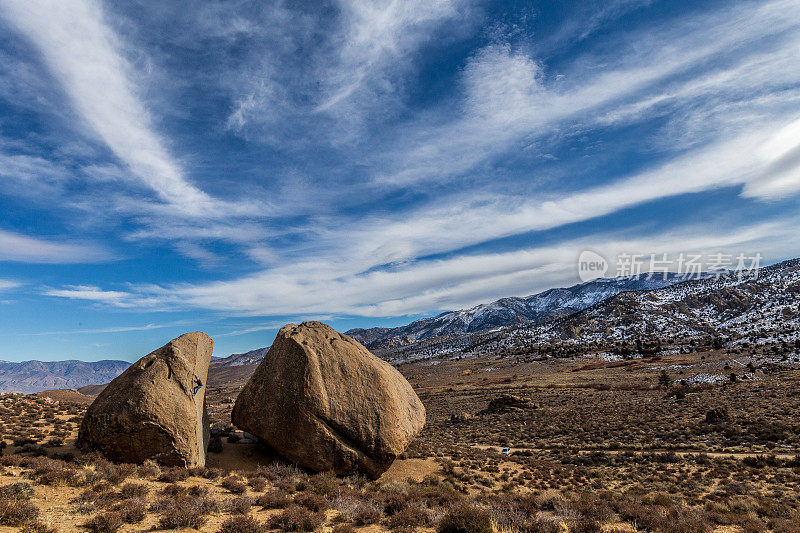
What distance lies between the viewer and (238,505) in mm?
10219

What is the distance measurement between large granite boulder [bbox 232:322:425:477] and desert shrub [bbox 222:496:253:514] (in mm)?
5144

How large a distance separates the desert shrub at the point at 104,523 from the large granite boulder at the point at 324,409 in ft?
26.4

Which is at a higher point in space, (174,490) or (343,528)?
(174,490)

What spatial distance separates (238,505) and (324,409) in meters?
6.01

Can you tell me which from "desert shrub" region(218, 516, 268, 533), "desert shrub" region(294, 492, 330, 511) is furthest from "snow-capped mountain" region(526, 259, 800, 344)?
"desert shrub" region(218, 516, 268, 533)

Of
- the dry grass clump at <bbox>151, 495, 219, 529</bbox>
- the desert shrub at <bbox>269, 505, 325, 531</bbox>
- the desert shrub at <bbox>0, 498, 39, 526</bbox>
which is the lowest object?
the desert shrub at <bbox>269, 505, 325, 531</bbox>

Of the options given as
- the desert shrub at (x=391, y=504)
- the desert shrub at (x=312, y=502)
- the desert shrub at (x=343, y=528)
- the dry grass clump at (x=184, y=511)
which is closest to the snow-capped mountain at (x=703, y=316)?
the desert shrub at (x=391, y=504)

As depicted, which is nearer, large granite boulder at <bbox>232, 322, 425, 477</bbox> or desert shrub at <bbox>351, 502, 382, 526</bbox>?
desert shrub at <bbox>351, 502, 382, 526</bbox>

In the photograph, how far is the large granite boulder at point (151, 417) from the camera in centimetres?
1365

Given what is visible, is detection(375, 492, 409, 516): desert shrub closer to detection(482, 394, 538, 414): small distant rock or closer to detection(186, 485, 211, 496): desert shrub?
detection(186, 485, 211, 496): desert shrub

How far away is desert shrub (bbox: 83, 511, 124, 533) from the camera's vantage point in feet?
25.9

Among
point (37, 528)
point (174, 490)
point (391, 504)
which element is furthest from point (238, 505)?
point (391, 504)

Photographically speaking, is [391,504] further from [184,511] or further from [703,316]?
[703,316]

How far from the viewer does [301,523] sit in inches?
357
